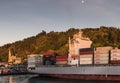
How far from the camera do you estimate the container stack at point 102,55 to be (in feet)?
294

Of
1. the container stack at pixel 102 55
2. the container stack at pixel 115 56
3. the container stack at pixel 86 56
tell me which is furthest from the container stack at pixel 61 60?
the container stack at pixel 115 56

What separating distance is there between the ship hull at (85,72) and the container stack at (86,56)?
1408 mm

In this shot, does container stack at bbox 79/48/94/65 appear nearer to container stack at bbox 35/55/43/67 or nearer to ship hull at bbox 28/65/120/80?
ship hull at bbox 28/65/120/80

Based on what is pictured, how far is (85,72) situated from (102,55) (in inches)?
310

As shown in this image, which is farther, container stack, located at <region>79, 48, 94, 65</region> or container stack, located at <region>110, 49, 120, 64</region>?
container stack, located at <region>79, 48, 94, 65</region>

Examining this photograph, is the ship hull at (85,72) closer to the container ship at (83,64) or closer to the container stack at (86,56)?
the container ship at (83,64)

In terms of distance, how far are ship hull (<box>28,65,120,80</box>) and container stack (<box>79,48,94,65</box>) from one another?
1.41 metres

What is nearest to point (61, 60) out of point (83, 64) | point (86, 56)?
point (83, 64)

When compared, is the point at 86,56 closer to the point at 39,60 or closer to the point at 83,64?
the point at 83,64

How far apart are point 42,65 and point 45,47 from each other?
7030 centimetres

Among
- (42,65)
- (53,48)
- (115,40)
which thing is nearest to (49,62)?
(42,65)

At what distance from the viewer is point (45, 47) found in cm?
18575

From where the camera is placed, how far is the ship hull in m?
87.6

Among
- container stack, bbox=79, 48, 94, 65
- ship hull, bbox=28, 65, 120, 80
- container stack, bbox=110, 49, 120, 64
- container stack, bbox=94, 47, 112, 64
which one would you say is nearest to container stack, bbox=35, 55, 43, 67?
ship hull, bbox=28, 65, 120, 80
